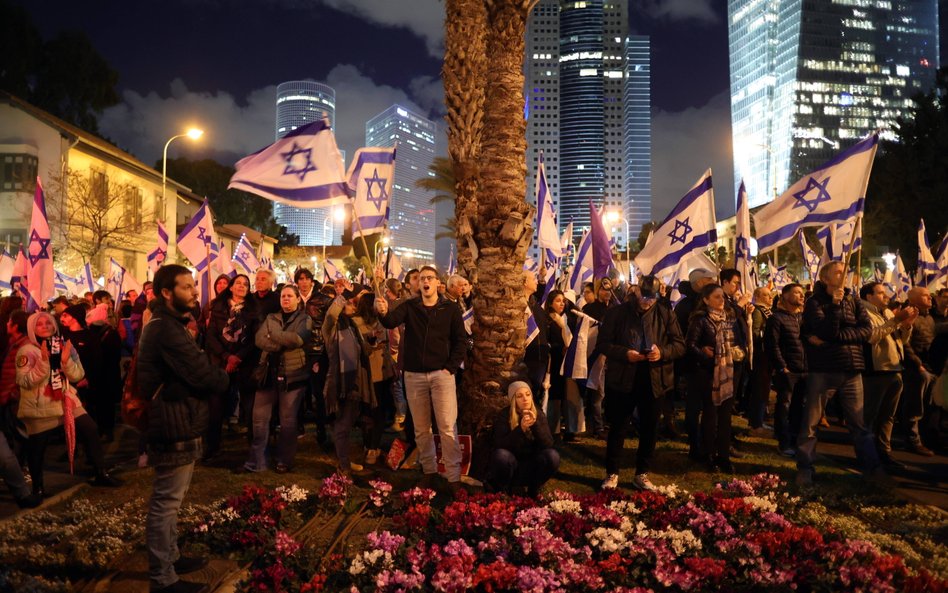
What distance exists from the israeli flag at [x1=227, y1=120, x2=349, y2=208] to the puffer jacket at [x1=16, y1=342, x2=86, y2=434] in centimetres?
260

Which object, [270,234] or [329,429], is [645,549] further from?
[270,234]

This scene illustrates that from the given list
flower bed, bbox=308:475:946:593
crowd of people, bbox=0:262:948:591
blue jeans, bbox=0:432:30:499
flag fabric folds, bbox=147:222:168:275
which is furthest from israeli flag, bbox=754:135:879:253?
flag fabric folds, bbox=147:222:168:275

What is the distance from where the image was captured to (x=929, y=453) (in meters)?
8.29

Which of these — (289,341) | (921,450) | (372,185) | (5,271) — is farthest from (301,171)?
(5,271)

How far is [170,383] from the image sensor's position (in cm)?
420

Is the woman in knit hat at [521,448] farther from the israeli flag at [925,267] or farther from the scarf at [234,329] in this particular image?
the israeli flag at [925,267]

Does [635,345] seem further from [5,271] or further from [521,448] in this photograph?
[5,271]

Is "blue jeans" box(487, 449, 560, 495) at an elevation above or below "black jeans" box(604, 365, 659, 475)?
below

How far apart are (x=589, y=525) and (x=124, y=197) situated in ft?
129

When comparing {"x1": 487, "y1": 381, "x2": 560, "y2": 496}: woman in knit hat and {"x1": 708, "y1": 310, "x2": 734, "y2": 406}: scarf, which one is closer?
{"x1": 487, "y1": 381, "x2": 560, "y2": 496}: woman in knit hat

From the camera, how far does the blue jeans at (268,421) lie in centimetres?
707

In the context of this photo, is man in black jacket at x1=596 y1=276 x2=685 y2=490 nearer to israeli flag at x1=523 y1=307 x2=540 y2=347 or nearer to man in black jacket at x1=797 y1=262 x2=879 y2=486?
israeli flag at x1=523 y1=307 x2=540 y2=347

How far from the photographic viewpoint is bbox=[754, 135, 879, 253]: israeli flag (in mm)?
7996

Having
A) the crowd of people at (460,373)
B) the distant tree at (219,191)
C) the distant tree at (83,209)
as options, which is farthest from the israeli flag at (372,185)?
the distant tree at (219,191)
